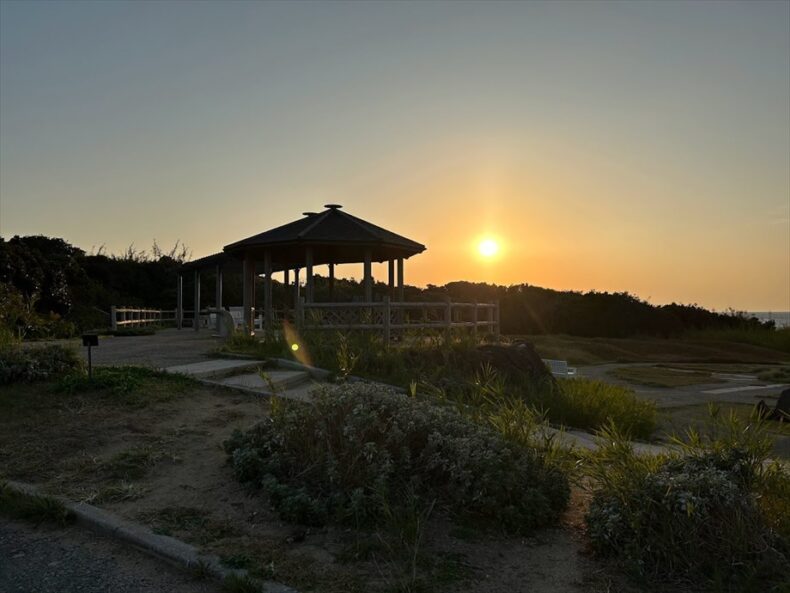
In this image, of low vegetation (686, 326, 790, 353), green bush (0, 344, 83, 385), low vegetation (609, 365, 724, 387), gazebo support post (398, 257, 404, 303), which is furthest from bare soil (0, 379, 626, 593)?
low vegetation (686, 326, 790, 353)

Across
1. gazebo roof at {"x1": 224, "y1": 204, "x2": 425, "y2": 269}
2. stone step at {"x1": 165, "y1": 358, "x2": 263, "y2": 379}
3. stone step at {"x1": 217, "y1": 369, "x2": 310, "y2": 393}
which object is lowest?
stone step at {"x1": 217, "y1": 369, "x2": 310, "y2": 393}

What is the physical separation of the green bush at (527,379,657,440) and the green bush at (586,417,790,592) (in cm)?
393

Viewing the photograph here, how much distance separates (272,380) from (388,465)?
194 inches

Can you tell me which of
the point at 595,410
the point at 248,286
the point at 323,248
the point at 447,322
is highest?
the point at 323,248

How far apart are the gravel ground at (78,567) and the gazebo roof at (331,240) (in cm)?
1157

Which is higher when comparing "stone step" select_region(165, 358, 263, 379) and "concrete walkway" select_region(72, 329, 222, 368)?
"concrete walkway" select_region(72, 329, 222, 368)

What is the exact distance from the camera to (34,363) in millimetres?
8156

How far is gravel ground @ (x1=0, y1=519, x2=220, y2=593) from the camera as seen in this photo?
140 inches

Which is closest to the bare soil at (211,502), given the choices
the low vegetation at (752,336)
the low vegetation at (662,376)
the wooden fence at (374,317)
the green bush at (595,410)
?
the green bush at (595,410)

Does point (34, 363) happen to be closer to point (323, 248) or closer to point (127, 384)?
point (127, 384)

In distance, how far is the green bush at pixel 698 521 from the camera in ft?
11.2

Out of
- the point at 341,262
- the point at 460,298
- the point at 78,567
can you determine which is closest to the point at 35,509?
the point at 78,567

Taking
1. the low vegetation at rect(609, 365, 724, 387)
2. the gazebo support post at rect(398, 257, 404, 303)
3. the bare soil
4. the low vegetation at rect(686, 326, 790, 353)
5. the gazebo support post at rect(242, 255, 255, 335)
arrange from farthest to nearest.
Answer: the low vegetation at rect(686, 326, 790, 353) < the gazebo support post at rect(242, 255, 255, 335) < the gazebo support post at rect(398, 257, 404, 303) < the low vegetation at rect(609, 365, 724, 387) < the bare soil

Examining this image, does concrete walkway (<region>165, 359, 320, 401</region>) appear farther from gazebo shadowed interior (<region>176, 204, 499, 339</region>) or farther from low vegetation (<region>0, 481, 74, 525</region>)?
low vegetation (<region>0, 481, 74, 525</region>)
